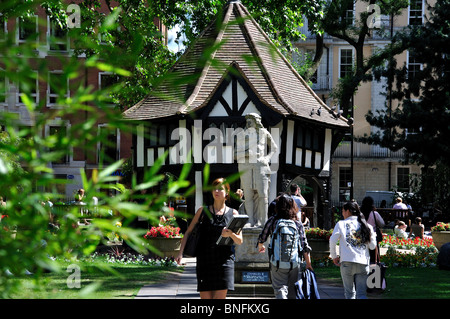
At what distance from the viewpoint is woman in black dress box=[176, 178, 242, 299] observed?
7.91 metres

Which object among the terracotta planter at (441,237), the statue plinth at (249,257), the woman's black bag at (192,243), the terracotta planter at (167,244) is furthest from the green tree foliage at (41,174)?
the terracotta planter at (441,237)

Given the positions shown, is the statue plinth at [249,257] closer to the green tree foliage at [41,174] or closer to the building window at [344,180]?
the green tree foliage at [41,174]

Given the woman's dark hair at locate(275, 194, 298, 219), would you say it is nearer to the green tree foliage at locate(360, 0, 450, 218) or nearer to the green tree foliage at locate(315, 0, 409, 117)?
the green tree foliage at locate(360, 0, 450, 218)

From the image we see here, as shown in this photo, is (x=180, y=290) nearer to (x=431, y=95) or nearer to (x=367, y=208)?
(x=367, y=208)

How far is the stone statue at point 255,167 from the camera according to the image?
45.6 feet

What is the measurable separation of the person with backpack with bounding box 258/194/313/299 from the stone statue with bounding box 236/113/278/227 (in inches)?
175

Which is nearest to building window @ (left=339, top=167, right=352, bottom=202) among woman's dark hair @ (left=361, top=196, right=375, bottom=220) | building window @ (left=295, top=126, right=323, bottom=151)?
building window @ (left=295, top=126, right=323, bottom=151)

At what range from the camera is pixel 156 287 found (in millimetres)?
13711

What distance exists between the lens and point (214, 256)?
799 cm

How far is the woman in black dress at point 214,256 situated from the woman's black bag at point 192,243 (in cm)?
4

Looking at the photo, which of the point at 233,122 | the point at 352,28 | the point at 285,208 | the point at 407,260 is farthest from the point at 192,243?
the point at 352,28

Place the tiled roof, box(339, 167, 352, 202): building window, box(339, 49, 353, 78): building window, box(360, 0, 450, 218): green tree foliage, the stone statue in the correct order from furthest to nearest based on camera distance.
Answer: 1. box(339, 49, 353, 78): building window
2. box(339, 167, 352, 202): building window
3. box(360, 0, 450, 218): green tree foliage
4. the tiled roof
5. the stone statue

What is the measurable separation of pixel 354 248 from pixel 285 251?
1.25 meters
